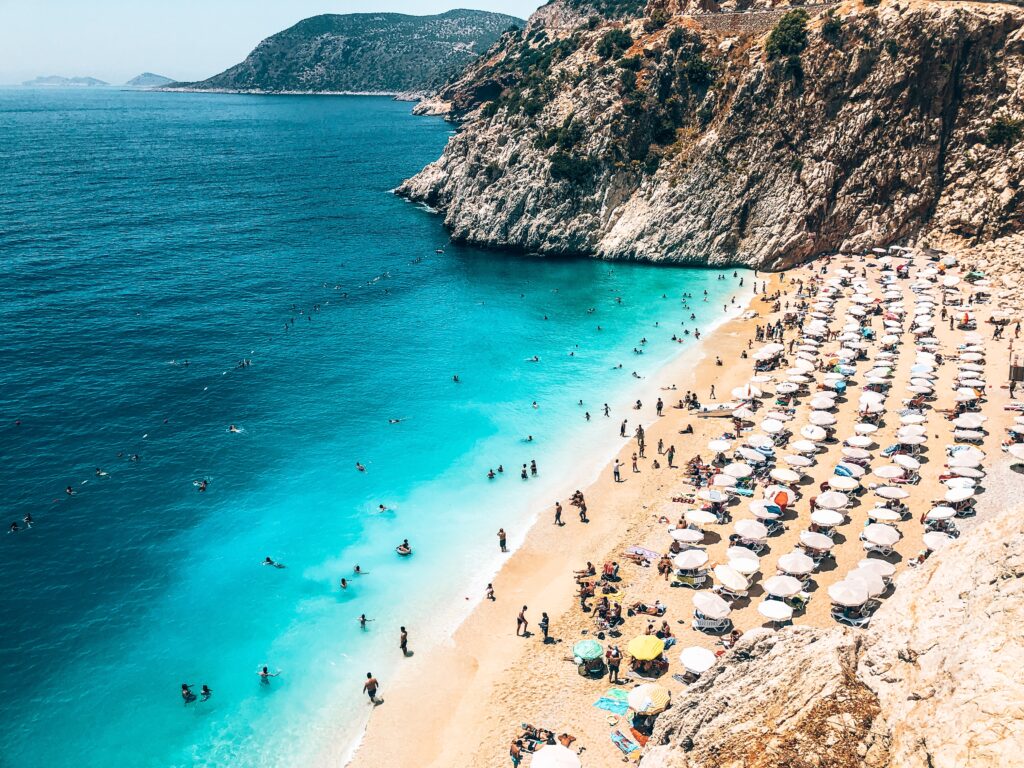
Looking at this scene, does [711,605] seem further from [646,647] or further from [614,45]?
[614,45]

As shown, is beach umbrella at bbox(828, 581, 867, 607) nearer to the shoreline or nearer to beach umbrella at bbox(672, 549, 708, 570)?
beach umbrella at bbox(672, 549, 708, 570)

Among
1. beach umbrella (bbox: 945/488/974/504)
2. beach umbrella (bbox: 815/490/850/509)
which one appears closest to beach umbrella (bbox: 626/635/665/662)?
beach umbrella (bbox: 815/490/850/509)

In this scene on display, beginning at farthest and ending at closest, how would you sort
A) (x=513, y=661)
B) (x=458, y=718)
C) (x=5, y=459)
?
(x=5, y=459) < (x=513, y=661) < (x=458, y=718)

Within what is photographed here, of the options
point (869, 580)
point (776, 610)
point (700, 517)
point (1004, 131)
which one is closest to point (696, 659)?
point (776, 610)

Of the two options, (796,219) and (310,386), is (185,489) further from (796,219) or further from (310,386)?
(796,219)

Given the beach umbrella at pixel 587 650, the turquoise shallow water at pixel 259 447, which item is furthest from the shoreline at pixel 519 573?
the beach umbrella at pixel 587 650

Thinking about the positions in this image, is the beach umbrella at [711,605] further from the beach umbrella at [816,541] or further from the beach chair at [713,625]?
the beach umbrella at [816,541]

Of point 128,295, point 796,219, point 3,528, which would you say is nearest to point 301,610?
point 3,528
